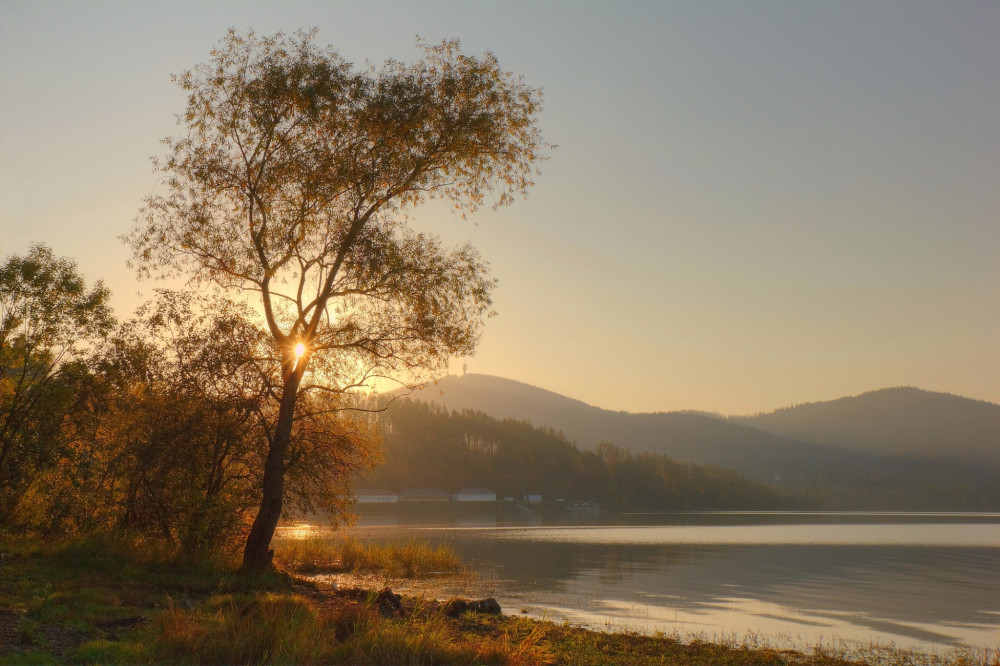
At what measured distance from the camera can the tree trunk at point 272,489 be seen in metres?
22.0

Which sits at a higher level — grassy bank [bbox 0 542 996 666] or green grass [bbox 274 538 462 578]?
grassy bank [bbox 0 542 996 666]

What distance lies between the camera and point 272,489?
73.5 feet

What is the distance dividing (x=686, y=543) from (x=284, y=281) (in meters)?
49.5

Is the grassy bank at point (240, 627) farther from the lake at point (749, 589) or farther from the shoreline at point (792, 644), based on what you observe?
the lake at point (749, 589)

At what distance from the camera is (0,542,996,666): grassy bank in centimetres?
1138

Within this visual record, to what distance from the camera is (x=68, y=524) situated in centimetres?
2316

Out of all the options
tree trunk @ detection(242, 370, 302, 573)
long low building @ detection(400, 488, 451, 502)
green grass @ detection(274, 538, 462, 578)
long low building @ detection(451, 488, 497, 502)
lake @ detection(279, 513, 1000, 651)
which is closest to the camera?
lake @ detection(279, 513, 1000, 651)

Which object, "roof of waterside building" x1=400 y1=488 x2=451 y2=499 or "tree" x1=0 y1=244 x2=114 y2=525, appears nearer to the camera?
"tree" x1=0 y1=244 x2=114 y2=525

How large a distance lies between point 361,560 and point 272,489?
36.1 ft

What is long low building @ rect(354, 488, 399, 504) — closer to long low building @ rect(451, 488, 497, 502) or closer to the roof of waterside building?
the roof of waterside building

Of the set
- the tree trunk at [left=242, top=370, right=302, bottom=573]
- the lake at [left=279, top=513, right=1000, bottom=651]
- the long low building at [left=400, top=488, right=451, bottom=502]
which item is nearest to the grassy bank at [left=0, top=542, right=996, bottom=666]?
the tree trunk at [left=242, top=370, right=302, bottom=573]

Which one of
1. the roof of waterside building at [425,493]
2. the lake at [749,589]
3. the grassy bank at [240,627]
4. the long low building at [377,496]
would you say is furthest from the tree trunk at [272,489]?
the roof of waterside building at [425,493]

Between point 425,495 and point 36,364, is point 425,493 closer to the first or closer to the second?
point 425,495

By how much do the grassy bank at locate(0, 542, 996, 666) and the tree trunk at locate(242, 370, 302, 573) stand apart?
0.86 meters
